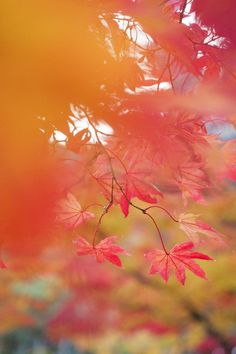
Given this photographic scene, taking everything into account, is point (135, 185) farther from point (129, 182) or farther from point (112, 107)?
point (112, 107)

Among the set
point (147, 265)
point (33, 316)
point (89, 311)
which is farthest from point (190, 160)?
point (33, 316)

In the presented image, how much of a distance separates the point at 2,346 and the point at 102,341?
251 centimetres

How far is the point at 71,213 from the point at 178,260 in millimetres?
204

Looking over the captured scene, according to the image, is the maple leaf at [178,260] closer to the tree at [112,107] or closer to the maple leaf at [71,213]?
the tree at [112,107]

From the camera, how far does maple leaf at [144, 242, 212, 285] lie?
2.70ft

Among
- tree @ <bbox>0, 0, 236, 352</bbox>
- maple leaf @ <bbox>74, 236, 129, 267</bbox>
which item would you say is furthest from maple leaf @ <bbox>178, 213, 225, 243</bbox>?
maple leaf @ <bbox>74, 236, 129, 267</bbox>

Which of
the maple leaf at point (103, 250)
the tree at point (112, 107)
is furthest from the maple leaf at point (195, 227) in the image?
the maple leaf at point (103, 250)

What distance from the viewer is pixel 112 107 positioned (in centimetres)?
74

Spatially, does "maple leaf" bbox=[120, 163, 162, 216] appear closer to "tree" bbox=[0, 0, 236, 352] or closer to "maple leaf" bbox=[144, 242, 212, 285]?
"tree" bbox=[0, 0, 236, 352]

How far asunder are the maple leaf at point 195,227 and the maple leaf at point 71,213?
16 cm

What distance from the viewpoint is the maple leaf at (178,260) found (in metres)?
0.82

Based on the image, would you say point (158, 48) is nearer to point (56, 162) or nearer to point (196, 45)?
point (196, 45)

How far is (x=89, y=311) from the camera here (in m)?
4.92

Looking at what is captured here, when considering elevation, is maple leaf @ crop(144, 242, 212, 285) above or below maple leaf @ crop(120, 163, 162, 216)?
below
